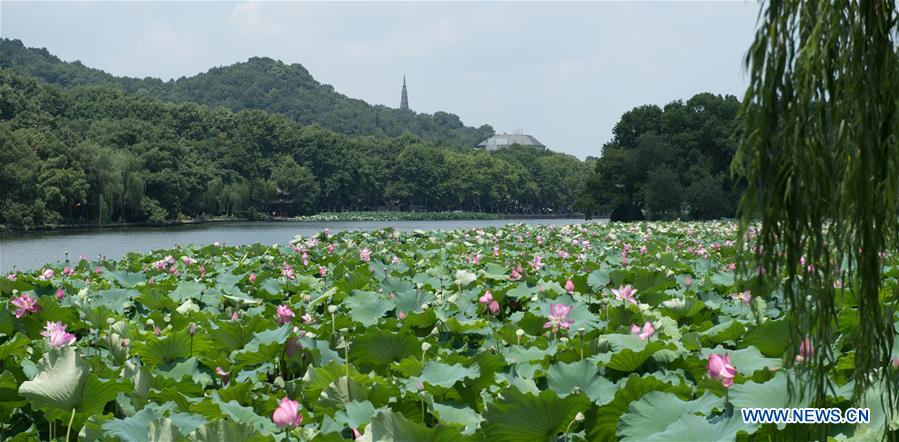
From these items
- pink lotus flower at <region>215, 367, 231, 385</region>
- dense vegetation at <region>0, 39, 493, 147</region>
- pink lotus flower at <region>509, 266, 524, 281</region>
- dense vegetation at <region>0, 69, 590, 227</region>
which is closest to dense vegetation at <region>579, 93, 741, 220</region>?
dense vegetation at <region>0, 69, 590, 227</region>

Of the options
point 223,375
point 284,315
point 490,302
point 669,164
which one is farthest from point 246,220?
point 223,375

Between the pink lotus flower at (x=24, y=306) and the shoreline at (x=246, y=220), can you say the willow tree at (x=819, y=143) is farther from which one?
the shoreline at (x=246, y=220)

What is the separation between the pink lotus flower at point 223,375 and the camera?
10.7ft

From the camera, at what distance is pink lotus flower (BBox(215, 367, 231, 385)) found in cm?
327

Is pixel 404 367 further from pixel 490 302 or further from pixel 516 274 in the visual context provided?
pixel 516 274

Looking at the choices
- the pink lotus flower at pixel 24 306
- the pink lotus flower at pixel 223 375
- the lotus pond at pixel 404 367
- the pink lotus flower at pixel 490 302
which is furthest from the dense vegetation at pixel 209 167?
the pink lotus flower at pixel 223 375

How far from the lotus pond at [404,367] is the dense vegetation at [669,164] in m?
41.6

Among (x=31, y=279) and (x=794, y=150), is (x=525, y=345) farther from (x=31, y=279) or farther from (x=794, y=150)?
(x=31, y=279)

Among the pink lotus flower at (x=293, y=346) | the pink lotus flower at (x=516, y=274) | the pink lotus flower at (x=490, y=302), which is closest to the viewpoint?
the pink lotus flower at (x=293, y=346)

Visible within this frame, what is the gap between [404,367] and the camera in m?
3.00

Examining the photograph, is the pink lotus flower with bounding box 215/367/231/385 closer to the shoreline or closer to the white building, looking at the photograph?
the shoreline

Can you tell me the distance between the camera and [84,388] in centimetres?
273

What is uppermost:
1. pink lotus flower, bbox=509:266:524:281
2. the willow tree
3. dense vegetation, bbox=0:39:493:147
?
dense vegetation, bbox=0:39:493:147

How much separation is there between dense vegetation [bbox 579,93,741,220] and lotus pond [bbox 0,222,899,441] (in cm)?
4155
